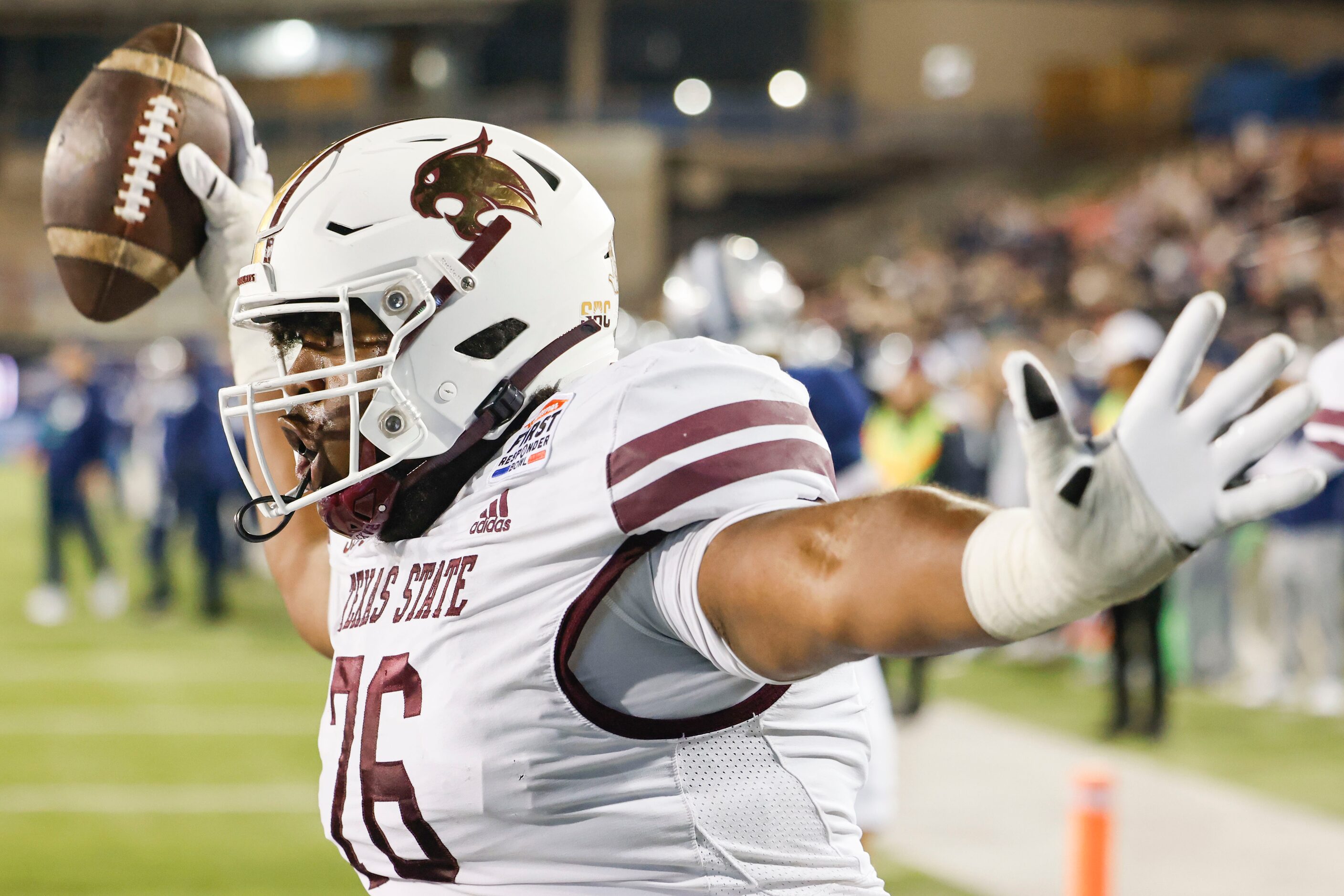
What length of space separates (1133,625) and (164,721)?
14.7 ft

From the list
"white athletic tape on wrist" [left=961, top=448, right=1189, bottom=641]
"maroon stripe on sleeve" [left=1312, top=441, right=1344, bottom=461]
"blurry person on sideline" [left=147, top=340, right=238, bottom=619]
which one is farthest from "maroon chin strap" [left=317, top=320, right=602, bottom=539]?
"blurry person on sideline" [left=147, top=340, right=238, bottom=619]

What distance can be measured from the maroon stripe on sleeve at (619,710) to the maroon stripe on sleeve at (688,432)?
70mm

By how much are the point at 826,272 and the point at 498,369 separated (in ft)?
80.4

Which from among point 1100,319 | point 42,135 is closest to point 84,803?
point 1100,319

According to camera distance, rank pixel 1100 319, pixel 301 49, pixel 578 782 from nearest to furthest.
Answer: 1. pixel 578 782
2. pixel 1100 319
3. pixel 301 49

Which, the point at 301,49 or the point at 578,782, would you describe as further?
the point at 301,49

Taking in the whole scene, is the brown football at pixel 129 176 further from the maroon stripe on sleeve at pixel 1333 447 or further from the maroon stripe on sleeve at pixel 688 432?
the maroon stripe on sleeve at pixel 1333 447

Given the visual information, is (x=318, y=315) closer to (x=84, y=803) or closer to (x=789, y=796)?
(x=789, y=796)

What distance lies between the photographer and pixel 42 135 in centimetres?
2623

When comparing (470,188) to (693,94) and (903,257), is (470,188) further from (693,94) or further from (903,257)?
(693,94)

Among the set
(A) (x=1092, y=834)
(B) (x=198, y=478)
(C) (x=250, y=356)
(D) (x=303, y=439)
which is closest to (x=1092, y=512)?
(D) (x=303, y=439)

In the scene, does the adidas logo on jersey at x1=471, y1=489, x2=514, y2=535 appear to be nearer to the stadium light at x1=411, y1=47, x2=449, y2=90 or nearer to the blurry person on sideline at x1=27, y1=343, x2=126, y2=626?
the blurry person on sideline at x1=27, y1=343, x2=126, y2=626

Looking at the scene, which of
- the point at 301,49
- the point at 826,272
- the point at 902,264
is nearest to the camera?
the point at 902,264

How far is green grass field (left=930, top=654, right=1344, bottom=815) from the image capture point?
5.68 metres
